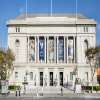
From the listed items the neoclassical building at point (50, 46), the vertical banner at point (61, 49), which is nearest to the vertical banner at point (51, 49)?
the neoclassical building at point (50, 46)

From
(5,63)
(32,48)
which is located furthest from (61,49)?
(5,63)

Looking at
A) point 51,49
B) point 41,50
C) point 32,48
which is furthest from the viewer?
point 32,48

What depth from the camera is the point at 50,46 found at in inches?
4722

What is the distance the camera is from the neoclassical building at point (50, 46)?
4599 inches

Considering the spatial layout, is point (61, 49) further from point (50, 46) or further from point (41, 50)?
point (41, 50)

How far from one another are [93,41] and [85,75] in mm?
10400

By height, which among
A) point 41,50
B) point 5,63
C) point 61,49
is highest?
point 61,49

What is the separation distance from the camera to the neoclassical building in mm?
116812

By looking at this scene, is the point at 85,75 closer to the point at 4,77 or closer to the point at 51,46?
the point at 51,46

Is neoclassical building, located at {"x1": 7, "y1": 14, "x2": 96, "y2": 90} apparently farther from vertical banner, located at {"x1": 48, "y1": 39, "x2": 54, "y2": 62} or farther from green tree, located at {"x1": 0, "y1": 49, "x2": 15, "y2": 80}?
green tree, located at {"x1": 0, "y1": 49, "x2": 15, "y2": 80}

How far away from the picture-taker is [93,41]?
387 feet

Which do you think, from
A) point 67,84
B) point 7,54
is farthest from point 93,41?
point 7,54

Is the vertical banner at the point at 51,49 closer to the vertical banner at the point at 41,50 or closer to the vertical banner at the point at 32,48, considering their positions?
the vertical banner at the point at 41,50

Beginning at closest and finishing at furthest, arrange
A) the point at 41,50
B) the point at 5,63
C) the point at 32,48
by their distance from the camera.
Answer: the point at 5,63, the point at 41,50, the point at 32,48
